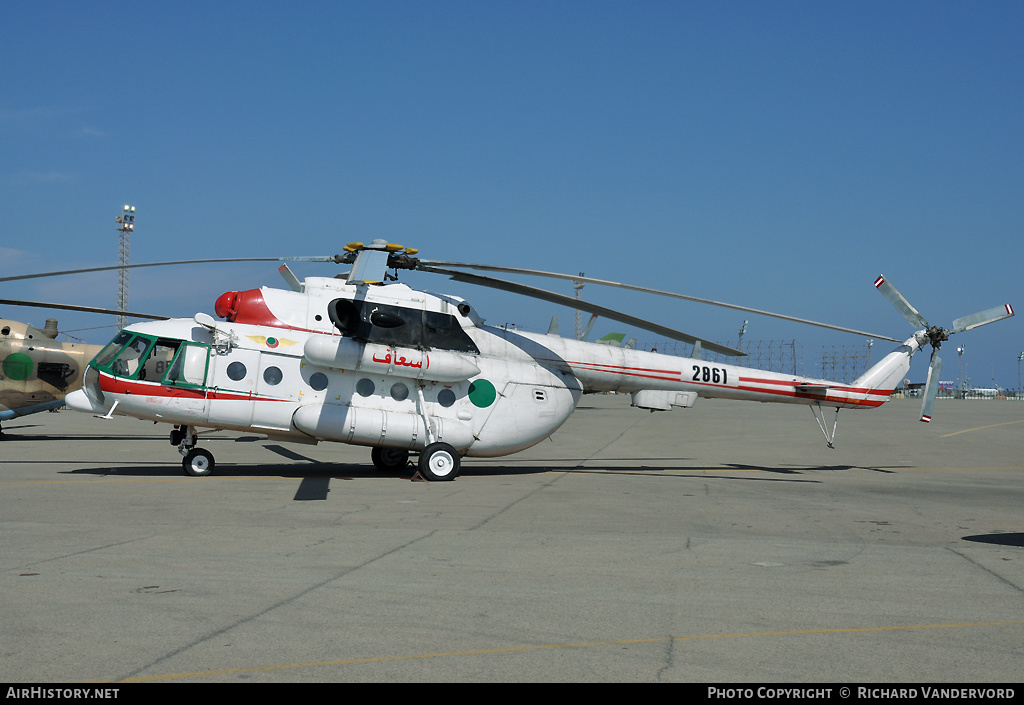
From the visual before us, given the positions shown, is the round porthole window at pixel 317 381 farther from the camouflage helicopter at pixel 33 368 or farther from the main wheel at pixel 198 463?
the camouflage helicopter at pixel 33 368

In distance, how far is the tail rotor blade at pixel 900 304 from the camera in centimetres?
1922

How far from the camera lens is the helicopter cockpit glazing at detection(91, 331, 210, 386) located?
50.4 feet

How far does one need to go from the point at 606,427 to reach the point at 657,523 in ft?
88.7

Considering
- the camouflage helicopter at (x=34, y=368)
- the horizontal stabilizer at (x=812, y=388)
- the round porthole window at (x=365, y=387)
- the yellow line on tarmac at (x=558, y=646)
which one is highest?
the horizontal stabilizer at (x=812, y=388)

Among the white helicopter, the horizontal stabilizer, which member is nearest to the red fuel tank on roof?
the white helicopter

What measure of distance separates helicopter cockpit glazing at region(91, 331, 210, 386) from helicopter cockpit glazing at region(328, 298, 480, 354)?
2.63m

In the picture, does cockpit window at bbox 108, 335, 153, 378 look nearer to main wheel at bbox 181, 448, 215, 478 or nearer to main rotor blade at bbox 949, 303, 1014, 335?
main wheel at bbox 181, 448, 215, 478

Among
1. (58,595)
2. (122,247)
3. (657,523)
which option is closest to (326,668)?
(58,595)

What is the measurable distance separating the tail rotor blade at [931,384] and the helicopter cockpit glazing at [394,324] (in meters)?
10.6

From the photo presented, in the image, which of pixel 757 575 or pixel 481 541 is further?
pixel 481 541

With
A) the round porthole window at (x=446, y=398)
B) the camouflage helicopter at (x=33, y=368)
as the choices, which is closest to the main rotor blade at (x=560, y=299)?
the round porthole window at (x=446, y=398)
